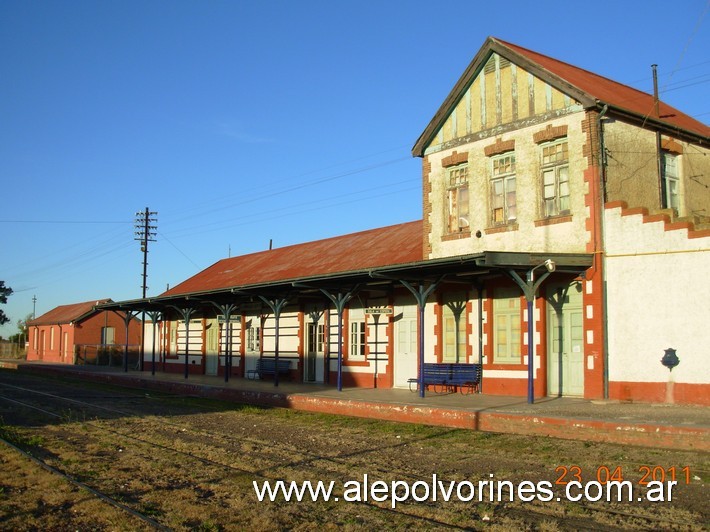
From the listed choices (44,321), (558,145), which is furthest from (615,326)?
(44,321)

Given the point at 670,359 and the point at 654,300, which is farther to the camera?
the point at 654,300

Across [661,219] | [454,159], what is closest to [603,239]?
[661,219]

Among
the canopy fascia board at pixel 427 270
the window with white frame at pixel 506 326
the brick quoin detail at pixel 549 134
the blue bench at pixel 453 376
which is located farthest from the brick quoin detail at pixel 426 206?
the brick quoin detail at pixel 549 134

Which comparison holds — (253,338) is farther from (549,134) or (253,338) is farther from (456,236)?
(549,134)

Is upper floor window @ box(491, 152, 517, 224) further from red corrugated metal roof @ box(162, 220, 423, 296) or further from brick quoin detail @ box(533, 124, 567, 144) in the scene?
red corrugated metal roof @ box(162, 220, 423, 296)

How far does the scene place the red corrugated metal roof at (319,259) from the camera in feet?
72.5

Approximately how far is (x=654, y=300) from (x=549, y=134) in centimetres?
438

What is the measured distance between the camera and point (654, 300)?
A: 46.9 feet

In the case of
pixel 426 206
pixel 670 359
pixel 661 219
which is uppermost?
pixel 426 206

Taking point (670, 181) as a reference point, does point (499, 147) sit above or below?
above

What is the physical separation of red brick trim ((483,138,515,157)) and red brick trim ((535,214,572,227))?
6.53ft

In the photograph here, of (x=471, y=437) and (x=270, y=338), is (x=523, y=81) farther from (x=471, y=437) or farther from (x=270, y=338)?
(x=270, y=338)

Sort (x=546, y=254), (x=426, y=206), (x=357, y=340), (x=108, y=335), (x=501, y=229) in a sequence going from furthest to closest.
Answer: (x=108, y=335)
(x=357, y=340)
(x=426, y=206)
(x=501, y=229)
(x=546, y=254)

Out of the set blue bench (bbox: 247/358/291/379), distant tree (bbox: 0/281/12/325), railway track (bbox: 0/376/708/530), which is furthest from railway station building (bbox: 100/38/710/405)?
distant tree (bbox: 0/281/12/325)
